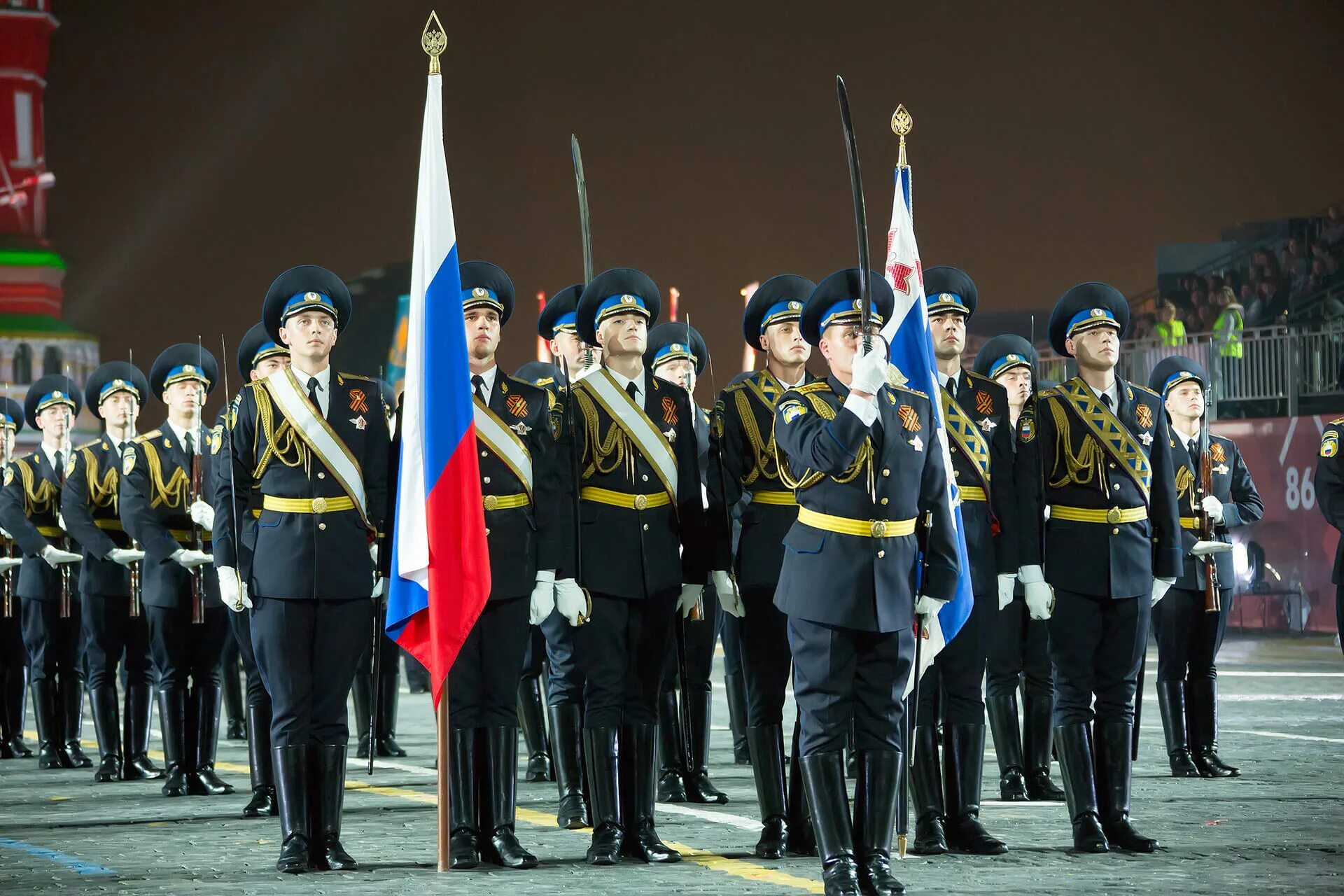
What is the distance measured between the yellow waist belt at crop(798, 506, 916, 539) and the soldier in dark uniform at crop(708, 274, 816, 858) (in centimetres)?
87

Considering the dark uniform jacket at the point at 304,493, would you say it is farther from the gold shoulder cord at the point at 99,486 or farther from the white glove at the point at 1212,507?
the white glove at the point at 1212,507

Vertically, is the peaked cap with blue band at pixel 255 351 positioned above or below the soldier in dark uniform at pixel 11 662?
above

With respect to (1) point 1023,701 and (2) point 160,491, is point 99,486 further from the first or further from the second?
(1) point 1023,701

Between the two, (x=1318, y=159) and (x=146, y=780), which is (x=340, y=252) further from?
(x=146, y=780)

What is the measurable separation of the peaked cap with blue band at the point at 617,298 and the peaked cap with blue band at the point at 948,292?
3.91ft

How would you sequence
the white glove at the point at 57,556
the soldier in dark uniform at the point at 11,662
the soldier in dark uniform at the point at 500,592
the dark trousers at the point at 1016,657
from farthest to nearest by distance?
the soldier in dark uniform at the point at 11,662 → the white glove at the point at 57,556 → the dark trousers at the point at 1016,657 → the soldier in dark uniform at the point at 500,592

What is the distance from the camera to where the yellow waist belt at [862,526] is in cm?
550

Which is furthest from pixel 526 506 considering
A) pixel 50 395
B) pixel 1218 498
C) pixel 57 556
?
pixel 50 395

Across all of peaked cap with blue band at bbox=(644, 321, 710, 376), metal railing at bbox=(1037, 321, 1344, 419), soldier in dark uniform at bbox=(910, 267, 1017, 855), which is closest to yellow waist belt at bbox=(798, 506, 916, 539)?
soldier in dark uniform at bbox=(910, 267, 1017, 855)

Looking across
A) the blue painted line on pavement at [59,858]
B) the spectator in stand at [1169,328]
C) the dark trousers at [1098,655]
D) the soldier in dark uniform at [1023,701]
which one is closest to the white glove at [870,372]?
the dark trousers at [1098,655]

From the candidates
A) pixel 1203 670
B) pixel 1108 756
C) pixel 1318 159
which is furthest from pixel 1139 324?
pixel 1108 756

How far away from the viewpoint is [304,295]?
6.22 meters

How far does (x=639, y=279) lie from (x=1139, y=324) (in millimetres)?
15217

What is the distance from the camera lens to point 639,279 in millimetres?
6527
